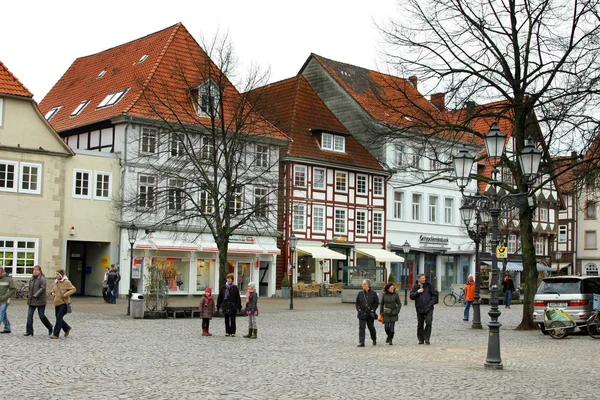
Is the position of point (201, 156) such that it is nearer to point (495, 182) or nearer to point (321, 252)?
point (321, 252)

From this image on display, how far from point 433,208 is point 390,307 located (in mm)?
39247

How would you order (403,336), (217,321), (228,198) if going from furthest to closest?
1. (228,198)
2. (217,321)
3. (403,336)

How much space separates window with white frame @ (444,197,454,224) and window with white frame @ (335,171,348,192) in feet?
36.2

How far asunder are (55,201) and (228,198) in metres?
11.7

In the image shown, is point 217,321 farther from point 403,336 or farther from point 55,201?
point 55,201

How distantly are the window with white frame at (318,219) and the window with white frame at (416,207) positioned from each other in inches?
350

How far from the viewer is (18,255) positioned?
37.6 meters

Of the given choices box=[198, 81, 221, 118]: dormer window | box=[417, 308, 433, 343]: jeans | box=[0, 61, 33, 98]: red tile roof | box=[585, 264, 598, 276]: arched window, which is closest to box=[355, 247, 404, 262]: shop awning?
box=[198, 81, 221, 118]: dormer window

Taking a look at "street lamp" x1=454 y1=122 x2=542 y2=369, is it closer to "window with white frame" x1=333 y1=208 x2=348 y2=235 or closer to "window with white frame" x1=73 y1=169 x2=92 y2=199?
"window with white frame" x1=73 y1=169 x2=92 y2=199

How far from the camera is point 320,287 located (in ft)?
159

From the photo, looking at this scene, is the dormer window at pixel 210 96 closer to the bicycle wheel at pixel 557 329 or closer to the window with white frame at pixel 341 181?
the bicycle wheel at pixel 557 329

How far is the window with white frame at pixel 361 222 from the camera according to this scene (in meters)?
52.6

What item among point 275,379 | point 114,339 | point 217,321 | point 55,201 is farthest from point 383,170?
point 275,379

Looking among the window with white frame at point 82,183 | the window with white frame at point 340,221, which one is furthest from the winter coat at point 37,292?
the window with white frame at point 340,221
